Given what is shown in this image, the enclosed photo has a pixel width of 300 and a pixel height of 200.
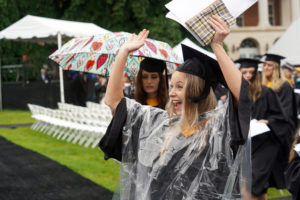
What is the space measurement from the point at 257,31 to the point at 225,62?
4910 centimetres

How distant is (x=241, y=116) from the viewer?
8.48 feet

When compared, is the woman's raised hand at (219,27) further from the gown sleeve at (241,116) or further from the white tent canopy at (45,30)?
the white tent canopy at (45,30)

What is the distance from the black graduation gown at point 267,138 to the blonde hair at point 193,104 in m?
3.86

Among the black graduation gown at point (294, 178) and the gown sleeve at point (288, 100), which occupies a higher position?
the gown sleeve at point (288, 100)

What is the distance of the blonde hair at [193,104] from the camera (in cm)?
285

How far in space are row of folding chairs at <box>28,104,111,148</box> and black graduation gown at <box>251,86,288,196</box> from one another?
5336 millimetres

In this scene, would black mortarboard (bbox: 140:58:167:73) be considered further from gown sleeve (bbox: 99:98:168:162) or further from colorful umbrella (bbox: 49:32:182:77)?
gown sleeve (bbox: 99:98:168:162)

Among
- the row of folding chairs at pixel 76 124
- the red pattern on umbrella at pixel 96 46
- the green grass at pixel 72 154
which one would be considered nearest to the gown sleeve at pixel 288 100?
the green grass at pixel 72 154

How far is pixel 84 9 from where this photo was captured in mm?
23766

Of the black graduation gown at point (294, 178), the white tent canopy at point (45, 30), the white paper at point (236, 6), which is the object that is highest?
the white tent canopy at point (45, 30)

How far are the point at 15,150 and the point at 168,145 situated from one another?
9388 millimetres

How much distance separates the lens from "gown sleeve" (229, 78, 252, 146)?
8.45 ft

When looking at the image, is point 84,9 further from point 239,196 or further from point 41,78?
point 239,196

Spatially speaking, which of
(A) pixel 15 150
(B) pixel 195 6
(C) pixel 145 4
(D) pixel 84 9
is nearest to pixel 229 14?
(B) pixel 195 6
